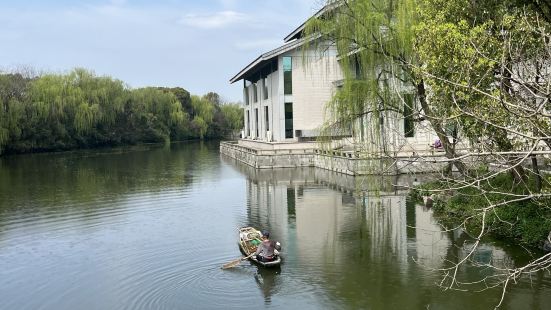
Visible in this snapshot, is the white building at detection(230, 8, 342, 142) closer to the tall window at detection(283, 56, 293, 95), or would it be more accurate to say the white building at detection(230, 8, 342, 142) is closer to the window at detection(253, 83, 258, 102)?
the tall window at detection(283, 56, 293, 95)

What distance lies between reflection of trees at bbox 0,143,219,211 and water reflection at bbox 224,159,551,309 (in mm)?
6803

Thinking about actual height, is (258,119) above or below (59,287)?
above

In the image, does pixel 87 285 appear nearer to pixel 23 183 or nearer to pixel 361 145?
pixel 361 145

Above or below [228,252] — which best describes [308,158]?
above

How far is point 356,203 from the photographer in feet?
56.1

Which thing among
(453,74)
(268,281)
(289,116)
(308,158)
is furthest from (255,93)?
(268,281)

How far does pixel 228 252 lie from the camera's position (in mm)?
11742

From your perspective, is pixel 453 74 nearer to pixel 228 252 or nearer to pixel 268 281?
pixel 268 281

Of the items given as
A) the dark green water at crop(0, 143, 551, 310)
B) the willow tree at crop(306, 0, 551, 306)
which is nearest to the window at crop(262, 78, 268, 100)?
the dark green water at crop(0, 143, 551, 310)

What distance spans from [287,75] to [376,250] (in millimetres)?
21659

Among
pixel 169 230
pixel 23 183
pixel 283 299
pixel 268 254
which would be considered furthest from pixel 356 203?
pixel 23 183

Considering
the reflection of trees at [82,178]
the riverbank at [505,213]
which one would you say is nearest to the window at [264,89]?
the reflection of trees at [82,178]

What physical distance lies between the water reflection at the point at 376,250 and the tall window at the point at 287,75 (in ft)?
44.6

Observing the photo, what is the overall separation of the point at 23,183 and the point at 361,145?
1792 cm
